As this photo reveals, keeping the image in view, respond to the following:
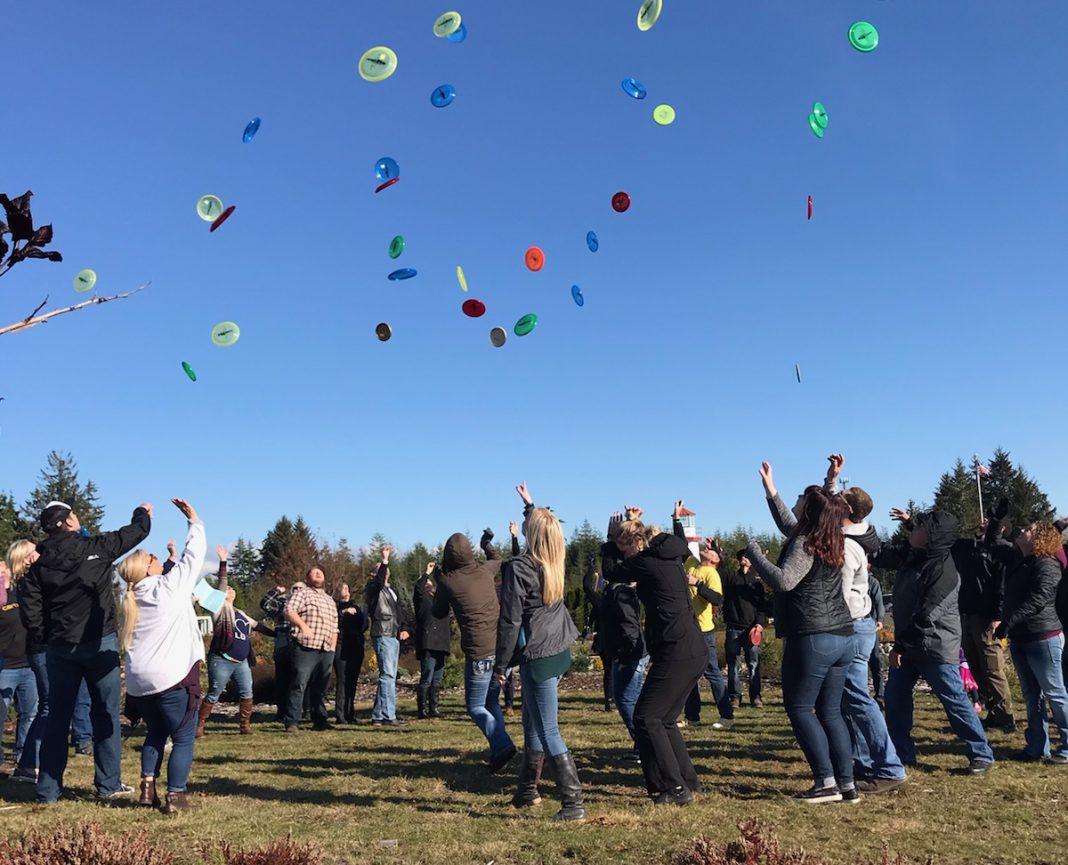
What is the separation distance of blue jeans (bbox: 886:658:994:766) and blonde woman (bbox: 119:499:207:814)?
17.2ft

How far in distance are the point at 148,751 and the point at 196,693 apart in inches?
20.8

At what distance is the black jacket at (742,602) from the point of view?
11102mm

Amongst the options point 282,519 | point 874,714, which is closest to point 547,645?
point 874,714

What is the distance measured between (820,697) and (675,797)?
3.86 feet

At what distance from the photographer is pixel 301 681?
408 inches

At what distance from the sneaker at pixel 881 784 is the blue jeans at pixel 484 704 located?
2.59 metres

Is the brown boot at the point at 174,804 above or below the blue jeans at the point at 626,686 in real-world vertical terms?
below

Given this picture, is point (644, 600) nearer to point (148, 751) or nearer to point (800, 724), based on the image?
point (800, 724)

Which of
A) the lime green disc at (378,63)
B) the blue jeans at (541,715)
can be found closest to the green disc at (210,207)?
the lime green disc at (378,63)

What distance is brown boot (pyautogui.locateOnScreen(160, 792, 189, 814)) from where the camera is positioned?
5.99 m

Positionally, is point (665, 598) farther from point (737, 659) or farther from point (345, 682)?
point (345, 682)

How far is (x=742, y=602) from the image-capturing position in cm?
1116

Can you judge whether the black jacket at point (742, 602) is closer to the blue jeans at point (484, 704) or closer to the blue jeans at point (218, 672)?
the blue jeans at point (484, 704)

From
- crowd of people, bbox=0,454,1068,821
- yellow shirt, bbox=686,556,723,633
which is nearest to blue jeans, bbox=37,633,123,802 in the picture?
crowd of people, bbox=0,454,1068,821
